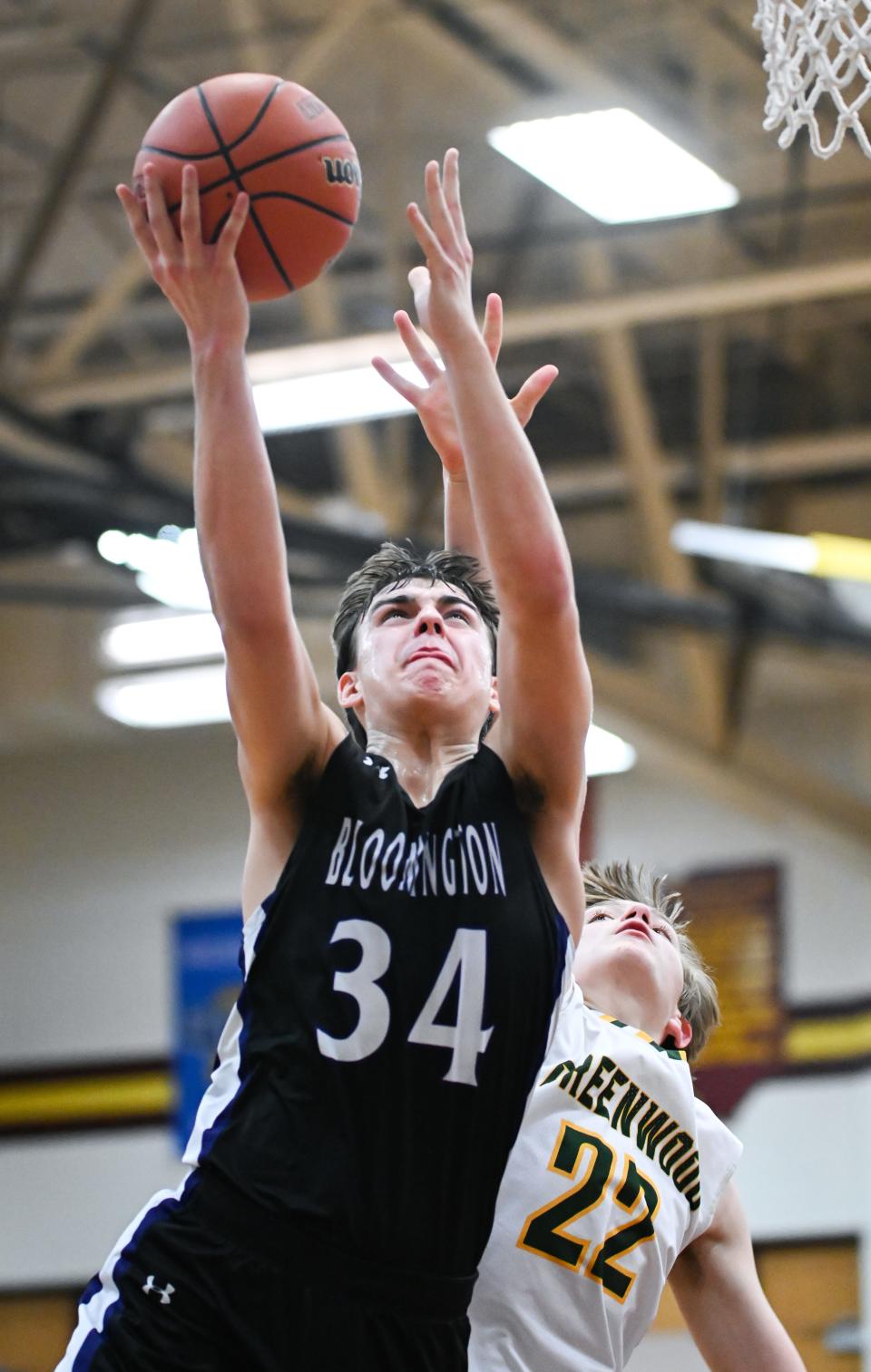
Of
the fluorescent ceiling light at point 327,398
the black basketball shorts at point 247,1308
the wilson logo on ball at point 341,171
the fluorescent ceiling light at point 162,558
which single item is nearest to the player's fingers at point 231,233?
the wilson logo on ball at point 341,171

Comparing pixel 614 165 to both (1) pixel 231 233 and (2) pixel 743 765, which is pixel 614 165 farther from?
(1) pixel 231 233

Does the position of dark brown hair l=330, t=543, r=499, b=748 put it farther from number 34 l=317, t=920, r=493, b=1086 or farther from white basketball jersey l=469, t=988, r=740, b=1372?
white basketball jersey l=469, t=988, r=740, b=1372

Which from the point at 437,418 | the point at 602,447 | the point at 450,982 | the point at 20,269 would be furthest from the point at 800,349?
the point at 450,982

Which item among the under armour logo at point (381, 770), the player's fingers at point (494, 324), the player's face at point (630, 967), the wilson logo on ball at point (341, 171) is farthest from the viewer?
the player's face at point (630, 967)

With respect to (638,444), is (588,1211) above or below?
below

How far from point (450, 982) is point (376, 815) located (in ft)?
0.93

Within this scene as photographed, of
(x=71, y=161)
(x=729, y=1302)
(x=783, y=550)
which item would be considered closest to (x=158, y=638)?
(x=783, y=550)

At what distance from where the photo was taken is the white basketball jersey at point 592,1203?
3637 millimetres

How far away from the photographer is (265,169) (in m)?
3.20

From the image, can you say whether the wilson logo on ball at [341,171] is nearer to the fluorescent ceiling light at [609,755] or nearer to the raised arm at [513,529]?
the raised arm at [513,529]

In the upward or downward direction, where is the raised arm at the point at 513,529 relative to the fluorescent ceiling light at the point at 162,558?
downward

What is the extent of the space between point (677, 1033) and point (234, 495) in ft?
6.17

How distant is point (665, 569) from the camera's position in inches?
436

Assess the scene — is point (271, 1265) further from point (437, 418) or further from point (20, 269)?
point (20, 269)
